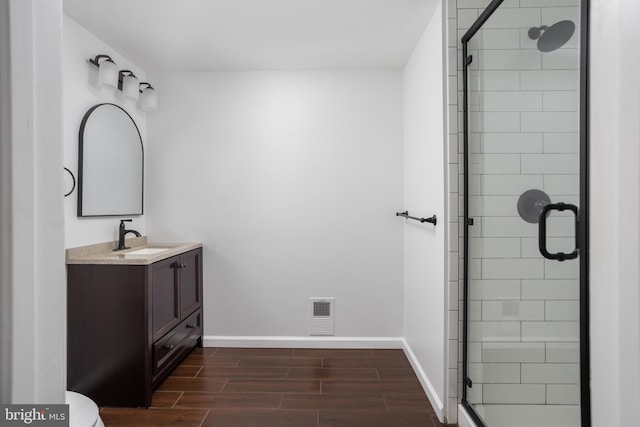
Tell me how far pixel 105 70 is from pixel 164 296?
5.01ft

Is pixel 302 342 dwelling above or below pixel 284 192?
below

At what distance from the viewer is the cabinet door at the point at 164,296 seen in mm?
2385

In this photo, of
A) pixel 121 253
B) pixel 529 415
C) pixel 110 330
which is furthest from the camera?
pixel 121 253

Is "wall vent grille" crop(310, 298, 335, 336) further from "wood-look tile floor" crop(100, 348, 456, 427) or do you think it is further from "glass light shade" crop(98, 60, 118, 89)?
"glass light shade" crop(98, 60, 118, 89)

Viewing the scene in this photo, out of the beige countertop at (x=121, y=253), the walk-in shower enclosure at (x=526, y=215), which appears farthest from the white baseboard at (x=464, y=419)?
the beige countertop at (x=121, y=253)

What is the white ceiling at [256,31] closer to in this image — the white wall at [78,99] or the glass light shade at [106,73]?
the white wall at [78,99]

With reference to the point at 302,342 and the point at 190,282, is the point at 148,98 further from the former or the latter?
the point at 302,342

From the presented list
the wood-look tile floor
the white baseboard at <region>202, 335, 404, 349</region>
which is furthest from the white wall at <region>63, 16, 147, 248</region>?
the white baseboard at <region>202, 335, 404, 349</region>

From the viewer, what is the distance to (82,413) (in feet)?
4.00

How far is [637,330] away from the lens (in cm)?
91

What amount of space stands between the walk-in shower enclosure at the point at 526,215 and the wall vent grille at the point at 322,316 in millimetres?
1378

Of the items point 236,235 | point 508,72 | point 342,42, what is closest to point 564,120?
point 508,72

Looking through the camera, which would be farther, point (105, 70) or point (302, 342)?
point (302, 342)

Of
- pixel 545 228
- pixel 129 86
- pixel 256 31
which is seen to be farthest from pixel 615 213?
pixel 129 86
